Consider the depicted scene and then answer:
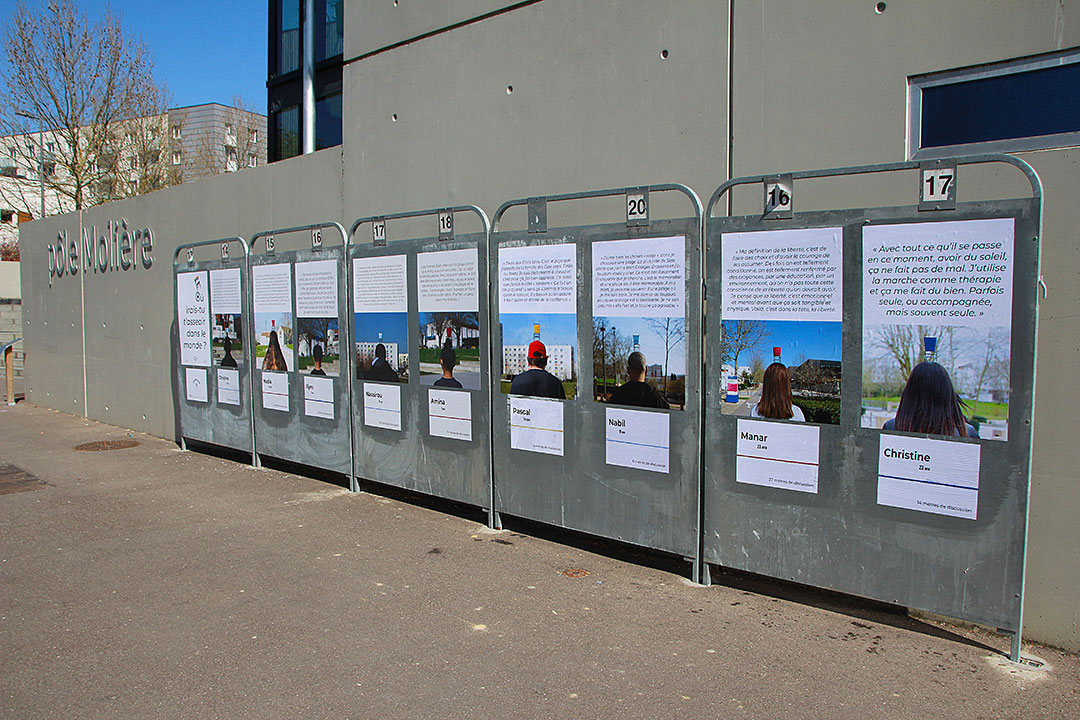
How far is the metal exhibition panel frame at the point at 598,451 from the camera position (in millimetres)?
5039

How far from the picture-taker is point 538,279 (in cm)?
585

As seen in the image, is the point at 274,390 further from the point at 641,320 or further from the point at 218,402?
the point at 641,320

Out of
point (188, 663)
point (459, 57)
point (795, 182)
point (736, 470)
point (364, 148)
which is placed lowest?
point (188, 663)

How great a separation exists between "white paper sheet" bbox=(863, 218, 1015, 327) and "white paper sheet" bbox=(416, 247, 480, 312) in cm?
311

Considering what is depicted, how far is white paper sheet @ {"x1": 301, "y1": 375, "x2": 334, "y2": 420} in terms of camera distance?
7852mm

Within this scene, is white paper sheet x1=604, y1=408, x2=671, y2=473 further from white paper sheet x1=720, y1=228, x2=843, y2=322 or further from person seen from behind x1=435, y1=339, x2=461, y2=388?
person seen from behind x1=435, y1=339, x2=461, y2=388

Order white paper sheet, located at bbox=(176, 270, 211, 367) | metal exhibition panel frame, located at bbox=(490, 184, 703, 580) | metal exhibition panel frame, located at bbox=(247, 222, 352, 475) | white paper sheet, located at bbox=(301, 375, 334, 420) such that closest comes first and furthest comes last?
metal exhibition panel frame, located at bbox=(490, 184, 703, 580)
metal exhibition panel frame, located at bbox=(247, 222, 352, 475)
white paper sheet, located at bbox=(301, 375, 334, 420)
white paper sheet, located at bbox=(176, 270, 211, 367)

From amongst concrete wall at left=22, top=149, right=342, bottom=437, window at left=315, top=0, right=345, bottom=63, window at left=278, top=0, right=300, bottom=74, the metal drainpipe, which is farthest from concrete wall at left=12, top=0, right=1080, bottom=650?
window at left=278, top=0, right=300, bottom=74

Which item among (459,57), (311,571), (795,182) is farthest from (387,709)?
(459,57)

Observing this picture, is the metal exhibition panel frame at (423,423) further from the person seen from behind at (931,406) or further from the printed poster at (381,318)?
the person seen from behind at (931,406)

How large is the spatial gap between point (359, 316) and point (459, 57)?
2.49 meters

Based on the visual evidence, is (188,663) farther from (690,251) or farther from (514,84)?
(514,84)

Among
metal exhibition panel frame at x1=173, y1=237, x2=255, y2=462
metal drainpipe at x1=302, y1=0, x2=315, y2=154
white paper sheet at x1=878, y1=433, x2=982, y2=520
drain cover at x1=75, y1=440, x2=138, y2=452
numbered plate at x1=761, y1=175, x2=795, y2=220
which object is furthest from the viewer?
metal drainpipe at x1=302, y1=0, x2=315, y2=154

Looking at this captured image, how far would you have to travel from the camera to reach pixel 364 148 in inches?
324
